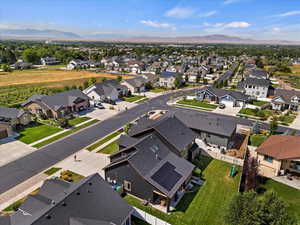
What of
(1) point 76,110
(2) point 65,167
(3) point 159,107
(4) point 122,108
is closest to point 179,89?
(3) point 159,107

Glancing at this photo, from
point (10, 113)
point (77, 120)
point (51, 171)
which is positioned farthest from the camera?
point (77, 120)

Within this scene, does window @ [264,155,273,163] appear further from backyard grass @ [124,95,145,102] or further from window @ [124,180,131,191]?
backyard grass @ [124,95,145,102]

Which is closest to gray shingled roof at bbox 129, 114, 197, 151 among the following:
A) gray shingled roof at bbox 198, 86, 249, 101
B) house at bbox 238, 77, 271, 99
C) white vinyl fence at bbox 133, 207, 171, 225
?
white vinyl fence at bbox 133, 207, 171, 225

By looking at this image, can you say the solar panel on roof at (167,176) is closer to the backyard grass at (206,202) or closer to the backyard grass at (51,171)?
the backyard grass at (206,202)

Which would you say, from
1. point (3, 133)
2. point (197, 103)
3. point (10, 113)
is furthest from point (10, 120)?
point (197, 103)

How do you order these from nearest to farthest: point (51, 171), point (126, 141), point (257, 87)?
point (51, 171)
point (126, 141)
point (257, 87)

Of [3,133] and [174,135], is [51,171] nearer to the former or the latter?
[3,133]

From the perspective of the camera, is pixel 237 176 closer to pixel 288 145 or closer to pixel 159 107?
pixel 288 145
